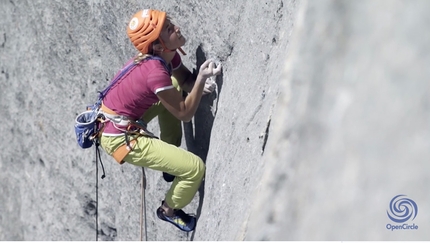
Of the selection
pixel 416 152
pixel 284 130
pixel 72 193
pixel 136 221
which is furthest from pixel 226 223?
pixel 72 193

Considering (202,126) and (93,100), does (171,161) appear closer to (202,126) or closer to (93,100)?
(202,126)

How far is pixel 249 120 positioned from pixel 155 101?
830 millimetres

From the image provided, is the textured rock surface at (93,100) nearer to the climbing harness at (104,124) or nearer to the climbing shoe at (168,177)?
the climbing shoe at (168,177)

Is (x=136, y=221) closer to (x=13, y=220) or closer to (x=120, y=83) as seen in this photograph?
(x=120, y=83)

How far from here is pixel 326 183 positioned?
1783 millimetres

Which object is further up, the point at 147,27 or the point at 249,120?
the point at 147,27

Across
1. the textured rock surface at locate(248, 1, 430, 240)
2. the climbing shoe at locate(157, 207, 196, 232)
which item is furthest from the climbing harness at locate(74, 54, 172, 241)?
the textured rock surface at locate(248, 1, 430, 240)

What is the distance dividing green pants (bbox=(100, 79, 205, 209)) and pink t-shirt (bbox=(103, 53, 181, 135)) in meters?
0.17

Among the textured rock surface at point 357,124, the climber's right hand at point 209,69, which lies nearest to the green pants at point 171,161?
the climber's right hand at point 209,69

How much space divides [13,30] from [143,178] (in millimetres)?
2438

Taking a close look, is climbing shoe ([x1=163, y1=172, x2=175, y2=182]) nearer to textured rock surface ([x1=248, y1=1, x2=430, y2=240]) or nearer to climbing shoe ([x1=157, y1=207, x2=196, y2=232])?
climbing shoe ([x1=157, y1=207, x2=196, y2=232])

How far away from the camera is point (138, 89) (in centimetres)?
408

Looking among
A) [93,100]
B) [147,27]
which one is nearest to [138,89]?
[147,27]

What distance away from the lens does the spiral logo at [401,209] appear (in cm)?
175
